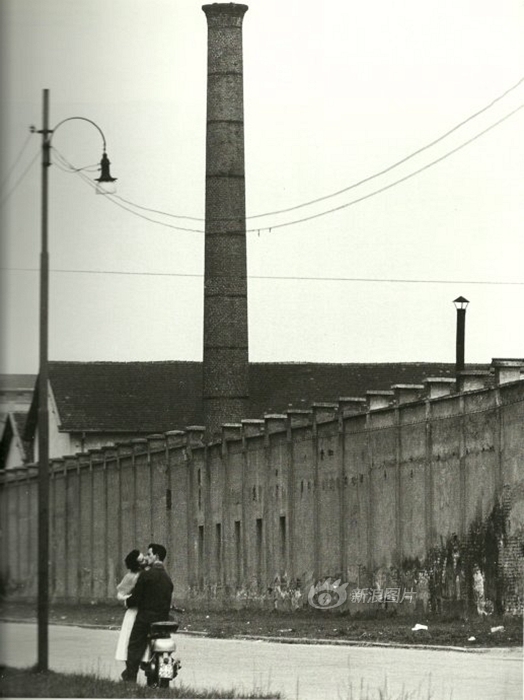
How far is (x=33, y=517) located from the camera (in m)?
20.9

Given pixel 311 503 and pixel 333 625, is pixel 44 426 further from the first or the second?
pixel 311 503

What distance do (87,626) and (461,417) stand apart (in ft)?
23.7

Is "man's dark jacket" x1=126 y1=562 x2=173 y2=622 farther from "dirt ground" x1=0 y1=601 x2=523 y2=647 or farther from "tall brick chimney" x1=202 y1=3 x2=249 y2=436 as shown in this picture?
"tall brick chimney" x1=202 y1=3 x2=249 y2=436

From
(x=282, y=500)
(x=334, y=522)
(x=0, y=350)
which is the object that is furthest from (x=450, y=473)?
(x=0, y=350)

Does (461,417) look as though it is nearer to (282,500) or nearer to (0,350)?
(282,500)

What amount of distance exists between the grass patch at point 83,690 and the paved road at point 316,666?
0.20 metres

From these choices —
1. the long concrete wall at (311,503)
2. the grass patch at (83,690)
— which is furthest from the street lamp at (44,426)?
the long concrete wall at (311,503)

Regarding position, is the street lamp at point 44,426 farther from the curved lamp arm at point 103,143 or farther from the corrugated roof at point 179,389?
the corrugated roof at point 179,389

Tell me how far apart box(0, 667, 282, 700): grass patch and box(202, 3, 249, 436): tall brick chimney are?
2435cm

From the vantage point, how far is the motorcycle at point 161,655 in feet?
57.9

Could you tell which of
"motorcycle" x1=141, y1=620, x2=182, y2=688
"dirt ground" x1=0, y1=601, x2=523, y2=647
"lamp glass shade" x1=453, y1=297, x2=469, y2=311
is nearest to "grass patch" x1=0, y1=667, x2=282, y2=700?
"motorcycle" x1=141, y1=620, x2=182, y2=688

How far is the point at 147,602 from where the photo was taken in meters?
17.9

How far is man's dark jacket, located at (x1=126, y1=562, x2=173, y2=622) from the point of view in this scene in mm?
17859

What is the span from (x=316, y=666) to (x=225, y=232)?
22.4 metres
